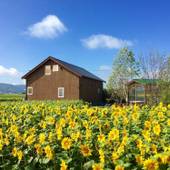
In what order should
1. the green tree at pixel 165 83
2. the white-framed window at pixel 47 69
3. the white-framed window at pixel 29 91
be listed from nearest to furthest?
the green tree at pixel 165 83
the white-framed window at pixel 47 69
the white-framed window at pixel 29 91

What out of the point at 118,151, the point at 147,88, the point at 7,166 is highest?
the point at 147,88

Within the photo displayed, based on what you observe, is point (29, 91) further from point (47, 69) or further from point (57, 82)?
point (57, 82)

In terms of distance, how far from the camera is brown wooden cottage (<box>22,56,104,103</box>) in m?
36.7

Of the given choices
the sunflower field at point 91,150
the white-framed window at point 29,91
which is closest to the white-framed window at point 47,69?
the white-framed window at point 29,91

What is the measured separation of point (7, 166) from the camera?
3.79 metres

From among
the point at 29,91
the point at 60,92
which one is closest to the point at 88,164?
the point at 60,92

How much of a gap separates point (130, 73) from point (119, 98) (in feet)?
20.1

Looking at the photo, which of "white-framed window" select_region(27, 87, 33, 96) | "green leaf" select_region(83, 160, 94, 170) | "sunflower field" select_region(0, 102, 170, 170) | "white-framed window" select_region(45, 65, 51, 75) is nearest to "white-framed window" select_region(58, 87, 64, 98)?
"white-framed window" select_region(45, 65, 51, 75)

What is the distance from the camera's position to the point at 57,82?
3806cm

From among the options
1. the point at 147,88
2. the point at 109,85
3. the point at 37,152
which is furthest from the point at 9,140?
the point at 109,85

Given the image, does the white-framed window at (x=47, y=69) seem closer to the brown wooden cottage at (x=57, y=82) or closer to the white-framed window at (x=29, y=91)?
the brown wooden cottage at (x=57, y=82)

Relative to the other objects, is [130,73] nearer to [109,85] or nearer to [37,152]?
[109,85]

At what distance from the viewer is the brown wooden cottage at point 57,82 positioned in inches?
1446

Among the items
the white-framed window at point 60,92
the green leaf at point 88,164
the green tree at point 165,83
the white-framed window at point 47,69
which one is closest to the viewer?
the green leaf at point 88,164
